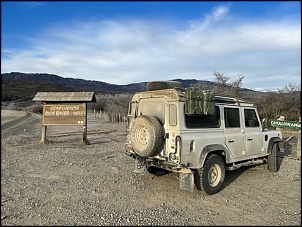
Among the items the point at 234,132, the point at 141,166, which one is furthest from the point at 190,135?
the point at 234,132

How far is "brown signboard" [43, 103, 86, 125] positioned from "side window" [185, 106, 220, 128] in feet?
25.2

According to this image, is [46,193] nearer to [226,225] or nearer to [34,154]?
[226,225]

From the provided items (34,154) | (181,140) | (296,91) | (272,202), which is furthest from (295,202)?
(296,91)

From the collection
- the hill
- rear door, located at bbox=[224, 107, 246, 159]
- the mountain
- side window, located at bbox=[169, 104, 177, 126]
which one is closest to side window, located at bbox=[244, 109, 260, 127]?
rear door, located at bbox=[224, 107, 246, 159]

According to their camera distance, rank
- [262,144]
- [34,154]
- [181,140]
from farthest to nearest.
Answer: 1. [34,154]
2. [262,144]
3. [181,140]

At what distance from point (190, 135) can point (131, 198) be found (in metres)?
1.74

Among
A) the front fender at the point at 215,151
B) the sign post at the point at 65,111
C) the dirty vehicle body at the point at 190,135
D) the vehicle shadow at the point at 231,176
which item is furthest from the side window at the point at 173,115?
the sign post at the point at 65,111

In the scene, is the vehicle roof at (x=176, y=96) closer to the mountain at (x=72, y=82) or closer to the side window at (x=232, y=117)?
the side window at (x=232, y=117)

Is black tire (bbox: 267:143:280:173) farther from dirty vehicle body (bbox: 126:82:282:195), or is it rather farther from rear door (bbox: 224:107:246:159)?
rear door (bbox: 224:107:246:159)

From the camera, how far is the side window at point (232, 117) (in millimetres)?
5438

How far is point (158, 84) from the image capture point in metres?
5.47

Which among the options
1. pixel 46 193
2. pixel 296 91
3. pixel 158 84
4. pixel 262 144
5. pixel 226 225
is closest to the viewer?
pixel 226 225

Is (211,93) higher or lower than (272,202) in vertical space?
higher

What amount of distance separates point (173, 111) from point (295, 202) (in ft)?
9.83
